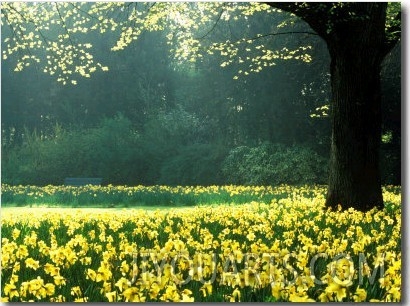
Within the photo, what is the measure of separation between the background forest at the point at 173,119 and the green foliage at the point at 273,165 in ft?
0.10

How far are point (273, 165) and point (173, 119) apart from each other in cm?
365

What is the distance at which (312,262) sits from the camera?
4.07m

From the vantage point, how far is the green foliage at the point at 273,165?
11.5 metres

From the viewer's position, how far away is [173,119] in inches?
398

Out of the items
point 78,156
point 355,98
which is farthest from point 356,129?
point 78,156

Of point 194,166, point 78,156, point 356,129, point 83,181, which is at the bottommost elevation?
point 83,181

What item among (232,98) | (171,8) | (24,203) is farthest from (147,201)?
(171,8)

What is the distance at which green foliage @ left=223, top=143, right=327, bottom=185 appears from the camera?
11492 millimetres

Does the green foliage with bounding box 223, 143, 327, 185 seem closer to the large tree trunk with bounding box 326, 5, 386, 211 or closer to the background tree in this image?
the background tree

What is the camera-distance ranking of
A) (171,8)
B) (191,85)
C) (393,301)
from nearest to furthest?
1. (393,301)
2. (171,8)
3. (191,85)

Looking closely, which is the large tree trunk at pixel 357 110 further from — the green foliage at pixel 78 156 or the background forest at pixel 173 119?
the green foliage at pixel 78 156

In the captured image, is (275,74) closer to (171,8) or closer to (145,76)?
(145,76)

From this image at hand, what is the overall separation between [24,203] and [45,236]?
14.5 ft

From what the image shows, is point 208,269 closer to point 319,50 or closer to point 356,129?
point 356,129
